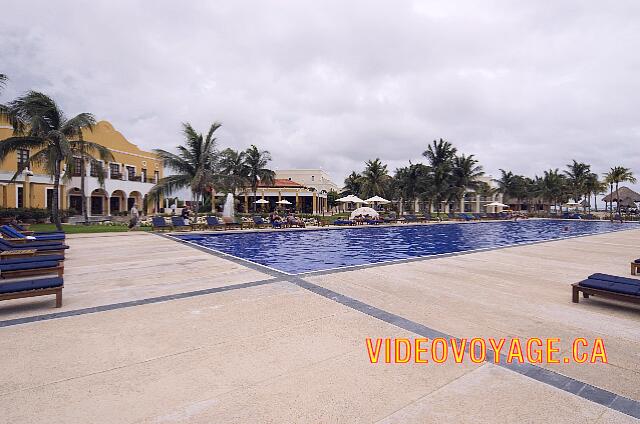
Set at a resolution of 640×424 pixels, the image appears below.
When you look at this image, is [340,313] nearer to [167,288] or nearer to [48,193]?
[167,288]

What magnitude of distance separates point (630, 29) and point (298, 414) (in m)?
17.0

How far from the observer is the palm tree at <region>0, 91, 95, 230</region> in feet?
52.2

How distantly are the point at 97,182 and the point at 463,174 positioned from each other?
3718cm

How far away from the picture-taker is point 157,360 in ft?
10.9

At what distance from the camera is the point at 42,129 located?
54.2 ft

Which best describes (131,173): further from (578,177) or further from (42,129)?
(578,177)

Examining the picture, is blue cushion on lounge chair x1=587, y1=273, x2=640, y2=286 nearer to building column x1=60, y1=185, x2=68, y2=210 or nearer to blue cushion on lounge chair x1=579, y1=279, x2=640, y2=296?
blue cushion on lounge chair x1=579, y1=279, x2=640, y2=296

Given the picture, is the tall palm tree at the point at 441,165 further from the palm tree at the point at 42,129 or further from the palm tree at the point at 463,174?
the palm tree at the point at 42,129

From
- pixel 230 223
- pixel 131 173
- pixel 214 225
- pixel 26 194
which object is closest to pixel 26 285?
pixel 214 225

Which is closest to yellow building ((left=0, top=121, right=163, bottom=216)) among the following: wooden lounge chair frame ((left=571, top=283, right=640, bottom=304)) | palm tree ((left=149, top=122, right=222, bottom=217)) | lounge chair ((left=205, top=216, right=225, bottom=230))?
palm tree ((left=149, top=122, right=222, bottom=217))

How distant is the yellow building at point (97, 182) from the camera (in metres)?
25.9

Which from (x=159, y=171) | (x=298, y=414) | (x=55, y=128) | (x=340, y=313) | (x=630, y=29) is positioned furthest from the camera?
(x=159, y=171)

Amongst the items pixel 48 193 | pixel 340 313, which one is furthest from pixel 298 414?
pixel 48 193

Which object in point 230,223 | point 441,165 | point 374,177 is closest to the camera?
point 230,223
